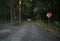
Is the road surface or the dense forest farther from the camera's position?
the dense forest

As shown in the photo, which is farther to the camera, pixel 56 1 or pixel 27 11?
pixel 27 11

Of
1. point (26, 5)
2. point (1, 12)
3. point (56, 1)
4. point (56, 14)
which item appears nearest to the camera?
point (56, 1)

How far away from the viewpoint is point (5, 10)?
146 ft

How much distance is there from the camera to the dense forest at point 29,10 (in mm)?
26928

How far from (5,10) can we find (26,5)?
1587 cm

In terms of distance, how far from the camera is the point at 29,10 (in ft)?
192

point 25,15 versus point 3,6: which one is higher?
point 3,6

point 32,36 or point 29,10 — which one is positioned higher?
point 32,36

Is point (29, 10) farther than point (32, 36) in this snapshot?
Yes

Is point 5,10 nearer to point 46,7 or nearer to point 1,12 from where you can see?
point 1,12

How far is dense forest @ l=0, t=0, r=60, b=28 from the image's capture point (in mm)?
26928

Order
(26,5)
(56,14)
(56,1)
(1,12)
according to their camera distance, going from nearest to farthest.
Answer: (56,1), (56,14), (1,12), (26,5)

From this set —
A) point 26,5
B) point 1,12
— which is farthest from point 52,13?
point 26,5

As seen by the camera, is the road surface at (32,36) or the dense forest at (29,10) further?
the dense forest at (29,10)
